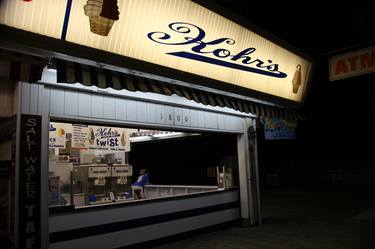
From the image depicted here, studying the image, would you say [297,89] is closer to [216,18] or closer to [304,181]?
[216,18]

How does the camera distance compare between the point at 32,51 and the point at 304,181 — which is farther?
the point at 304,181

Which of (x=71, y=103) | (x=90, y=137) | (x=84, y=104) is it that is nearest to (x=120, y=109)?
(x=84, y=104)

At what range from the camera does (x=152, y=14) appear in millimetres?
5062

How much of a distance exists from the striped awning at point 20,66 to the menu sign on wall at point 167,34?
338mm

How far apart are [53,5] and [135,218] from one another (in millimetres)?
4549

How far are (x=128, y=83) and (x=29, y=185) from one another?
85.5 inches

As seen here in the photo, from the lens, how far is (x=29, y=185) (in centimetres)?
510

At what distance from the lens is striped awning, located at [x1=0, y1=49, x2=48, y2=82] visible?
3.92 metres

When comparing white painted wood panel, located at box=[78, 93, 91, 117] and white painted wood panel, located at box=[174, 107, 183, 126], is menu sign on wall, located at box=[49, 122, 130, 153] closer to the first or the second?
white painted wood panel, located at box=[174, 107, 183, 126]

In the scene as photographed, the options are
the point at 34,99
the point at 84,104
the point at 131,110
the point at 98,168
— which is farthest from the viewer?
the point at 98,168

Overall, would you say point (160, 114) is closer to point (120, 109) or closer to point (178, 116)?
point (178, 116)

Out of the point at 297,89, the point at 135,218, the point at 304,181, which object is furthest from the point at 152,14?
the point at 304,181

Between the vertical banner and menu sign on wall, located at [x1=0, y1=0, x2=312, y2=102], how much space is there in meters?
1.76

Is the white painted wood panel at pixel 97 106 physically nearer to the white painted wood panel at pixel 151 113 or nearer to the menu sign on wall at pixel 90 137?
the white painted wood panel at pixel 151 113
